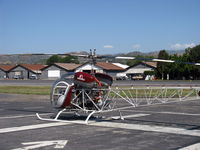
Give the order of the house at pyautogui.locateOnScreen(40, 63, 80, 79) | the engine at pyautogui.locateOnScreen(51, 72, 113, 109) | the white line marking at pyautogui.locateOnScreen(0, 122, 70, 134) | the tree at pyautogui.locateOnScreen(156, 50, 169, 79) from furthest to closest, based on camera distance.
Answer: the house at pyautogui.locateOnScreen(40, 63, 80, 79), the tree at pyautogui.locateOnScreen(156, 50, 169, 79), the engine at pyautogui.locateOnScreen(51, 72, 113, 109), the white line marking at pyautogui.locateOnScreen(0, 122, 70, 134)

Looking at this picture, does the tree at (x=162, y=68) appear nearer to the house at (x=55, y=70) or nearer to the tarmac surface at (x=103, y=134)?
the house at (x=55, y=70)

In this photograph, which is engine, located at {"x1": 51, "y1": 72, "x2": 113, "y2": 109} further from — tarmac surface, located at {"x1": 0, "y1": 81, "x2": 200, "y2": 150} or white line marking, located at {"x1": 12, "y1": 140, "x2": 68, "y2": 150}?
white line marking, located at {"x1": 12, "y1": 140, "x2": 68, "y2": 150}

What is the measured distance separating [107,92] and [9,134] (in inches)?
185

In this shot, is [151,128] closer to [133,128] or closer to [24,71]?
[133,128]

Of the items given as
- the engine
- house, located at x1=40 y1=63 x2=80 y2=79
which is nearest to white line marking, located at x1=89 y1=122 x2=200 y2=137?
the engine

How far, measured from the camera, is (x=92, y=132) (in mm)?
11797

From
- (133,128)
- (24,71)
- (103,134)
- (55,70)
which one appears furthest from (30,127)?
(24,71)

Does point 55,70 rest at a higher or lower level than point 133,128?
lower

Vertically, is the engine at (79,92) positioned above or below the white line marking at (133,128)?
above

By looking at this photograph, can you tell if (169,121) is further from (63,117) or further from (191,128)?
(63,117)

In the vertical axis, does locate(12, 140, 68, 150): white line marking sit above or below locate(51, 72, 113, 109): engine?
below

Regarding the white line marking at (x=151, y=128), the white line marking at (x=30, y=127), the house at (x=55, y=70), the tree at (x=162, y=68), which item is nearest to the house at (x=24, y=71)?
the house at (x=55, y=70)

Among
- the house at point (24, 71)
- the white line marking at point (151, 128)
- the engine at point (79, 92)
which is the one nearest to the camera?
the white line marking at point (151, 128)

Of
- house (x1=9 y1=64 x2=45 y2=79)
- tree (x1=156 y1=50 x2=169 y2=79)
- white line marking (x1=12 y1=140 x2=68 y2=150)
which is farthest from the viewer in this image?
house (x1=9 y1=64 x2=45 y2=79)
